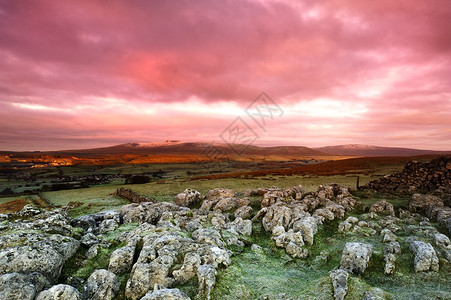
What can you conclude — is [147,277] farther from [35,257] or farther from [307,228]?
[307,228]

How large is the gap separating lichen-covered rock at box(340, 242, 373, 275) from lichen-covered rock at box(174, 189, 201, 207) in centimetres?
1981

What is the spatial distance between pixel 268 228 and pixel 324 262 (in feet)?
16.9

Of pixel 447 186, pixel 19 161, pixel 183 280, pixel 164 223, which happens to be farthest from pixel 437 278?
pixel 19 161

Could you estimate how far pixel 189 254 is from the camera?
1050 centimetres

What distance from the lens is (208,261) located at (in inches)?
411

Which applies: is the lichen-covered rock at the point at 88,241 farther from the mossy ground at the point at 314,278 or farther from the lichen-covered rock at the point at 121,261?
the mossy ground at the point at 314,278

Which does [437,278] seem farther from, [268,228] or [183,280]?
[183,280]

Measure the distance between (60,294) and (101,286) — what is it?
1.44 meters

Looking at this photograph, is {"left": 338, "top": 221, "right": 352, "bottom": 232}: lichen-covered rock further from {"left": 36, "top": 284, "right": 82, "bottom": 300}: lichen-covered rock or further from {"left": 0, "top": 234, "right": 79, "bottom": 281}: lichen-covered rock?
{"left": 0, "top": 234, "right": 79, "bottom": 281}: lichen-covered rock

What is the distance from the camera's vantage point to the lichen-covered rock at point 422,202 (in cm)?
2145

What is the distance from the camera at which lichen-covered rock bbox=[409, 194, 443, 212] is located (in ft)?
70.4

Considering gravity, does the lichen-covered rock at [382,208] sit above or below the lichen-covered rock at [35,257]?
below

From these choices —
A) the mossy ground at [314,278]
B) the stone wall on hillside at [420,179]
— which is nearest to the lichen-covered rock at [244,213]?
the mossy ground at [314,278]

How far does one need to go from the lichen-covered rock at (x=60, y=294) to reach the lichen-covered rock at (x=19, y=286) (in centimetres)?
35
